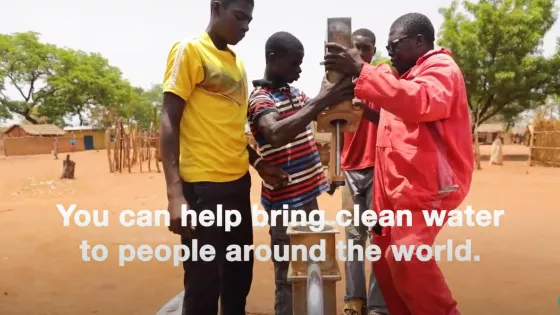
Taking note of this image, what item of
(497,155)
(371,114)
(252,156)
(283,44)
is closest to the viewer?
(283,44)

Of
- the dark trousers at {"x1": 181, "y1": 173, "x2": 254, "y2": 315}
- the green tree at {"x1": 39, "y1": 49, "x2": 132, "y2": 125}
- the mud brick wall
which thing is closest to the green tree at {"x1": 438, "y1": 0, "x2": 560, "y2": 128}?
the dark trousers at {"x1": 181, "y1": 173, "x2": 254, "y2": 315}

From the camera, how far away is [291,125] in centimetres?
201

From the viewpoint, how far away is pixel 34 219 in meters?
7.42

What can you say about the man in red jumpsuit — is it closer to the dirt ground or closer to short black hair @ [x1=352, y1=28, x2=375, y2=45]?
short black hair @ [x1=352, y1=28, x2=375, y2=45]

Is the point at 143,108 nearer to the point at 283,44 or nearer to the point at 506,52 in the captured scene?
the point at 506,52

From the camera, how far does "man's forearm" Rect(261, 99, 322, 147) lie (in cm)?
195

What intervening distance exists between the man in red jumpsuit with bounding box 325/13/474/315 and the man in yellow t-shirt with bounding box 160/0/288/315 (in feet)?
1.61

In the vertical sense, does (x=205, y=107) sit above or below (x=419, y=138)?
above

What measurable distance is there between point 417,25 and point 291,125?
766mm

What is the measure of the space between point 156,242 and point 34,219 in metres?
2.89

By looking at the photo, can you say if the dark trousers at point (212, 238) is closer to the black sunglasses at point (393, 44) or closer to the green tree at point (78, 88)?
the black sunglasses at point (393, 44)

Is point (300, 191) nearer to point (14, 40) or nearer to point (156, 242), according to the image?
point (156, 242)

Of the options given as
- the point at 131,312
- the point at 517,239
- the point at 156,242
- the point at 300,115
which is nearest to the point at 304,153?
the point at 300,115

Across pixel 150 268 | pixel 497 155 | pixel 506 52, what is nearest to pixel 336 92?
pixel 150 268
